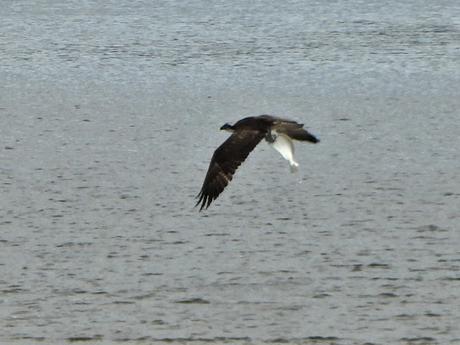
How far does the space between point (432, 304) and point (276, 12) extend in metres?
21.1

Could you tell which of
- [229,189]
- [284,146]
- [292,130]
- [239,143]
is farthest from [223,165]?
[229,189]

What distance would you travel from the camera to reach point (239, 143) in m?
11.5

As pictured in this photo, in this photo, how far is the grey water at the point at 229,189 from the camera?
11164 millimetres

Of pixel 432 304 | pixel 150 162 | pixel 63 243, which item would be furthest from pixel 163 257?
pixel 150 162

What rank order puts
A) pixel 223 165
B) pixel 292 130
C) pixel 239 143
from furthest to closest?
pixel 292 130, pixel 239 143, pixel 223 165

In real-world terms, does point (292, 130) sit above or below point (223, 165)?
above

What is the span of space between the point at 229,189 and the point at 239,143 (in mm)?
4383

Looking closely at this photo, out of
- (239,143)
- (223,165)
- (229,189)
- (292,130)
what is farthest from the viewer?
(229,189)

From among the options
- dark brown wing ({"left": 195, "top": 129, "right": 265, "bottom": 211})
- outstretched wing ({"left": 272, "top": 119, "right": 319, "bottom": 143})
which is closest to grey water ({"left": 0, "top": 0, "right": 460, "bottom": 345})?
dark brown wing ({"left": 195, "top": 129, "right": 265, "bottom": 211})

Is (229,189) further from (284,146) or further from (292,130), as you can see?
(292,130)

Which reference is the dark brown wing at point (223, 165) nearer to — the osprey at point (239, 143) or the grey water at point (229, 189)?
the osprey at point (239, 143)

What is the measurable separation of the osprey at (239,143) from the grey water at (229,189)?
983mm

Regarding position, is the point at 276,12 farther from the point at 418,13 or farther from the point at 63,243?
the point at 63,243

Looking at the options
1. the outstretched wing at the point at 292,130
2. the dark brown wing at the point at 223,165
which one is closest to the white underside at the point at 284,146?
the outstretched wing at the point at 292,130
